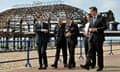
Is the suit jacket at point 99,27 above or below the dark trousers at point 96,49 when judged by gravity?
above

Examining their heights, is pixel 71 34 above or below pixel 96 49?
above

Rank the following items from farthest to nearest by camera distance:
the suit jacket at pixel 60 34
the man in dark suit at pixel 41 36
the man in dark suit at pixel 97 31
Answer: the suit jacket at pixel 60 34, the man in dark suit at pixel 41 36, the man in dark suit at pixel 97 31

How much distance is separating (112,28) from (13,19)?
31900mm

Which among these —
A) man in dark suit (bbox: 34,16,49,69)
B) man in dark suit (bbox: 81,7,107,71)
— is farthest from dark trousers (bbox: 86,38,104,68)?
man in dark suit (bbox: 34,16,49,69)

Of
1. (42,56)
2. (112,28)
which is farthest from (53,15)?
(42,56)

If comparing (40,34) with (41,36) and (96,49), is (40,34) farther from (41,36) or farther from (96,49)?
(96,49)

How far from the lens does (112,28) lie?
78125mm

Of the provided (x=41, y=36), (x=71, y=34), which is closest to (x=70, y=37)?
(x=71, y=34)

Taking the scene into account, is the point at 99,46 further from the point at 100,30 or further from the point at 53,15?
the point at 53,15

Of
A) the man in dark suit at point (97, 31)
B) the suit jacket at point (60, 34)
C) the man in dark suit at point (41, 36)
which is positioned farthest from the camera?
the suit jacket at point (60, 34)

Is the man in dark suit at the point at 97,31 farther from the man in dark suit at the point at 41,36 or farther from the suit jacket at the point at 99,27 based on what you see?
the man in dark suit at the point at 41,36

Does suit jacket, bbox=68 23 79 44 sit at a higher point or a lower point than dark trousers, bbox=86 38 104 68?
higher

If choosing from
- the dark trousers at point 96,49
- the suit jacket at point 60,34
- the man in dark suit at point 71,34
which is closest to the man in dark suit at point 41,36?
the suit jacket at point 60,34

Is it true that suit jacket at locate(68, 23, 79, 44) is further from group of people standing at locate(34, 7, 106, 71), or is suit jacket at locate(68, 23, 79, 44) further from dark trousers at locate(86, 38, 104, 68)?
dark trousers at locate(86, 38, 104, 68)
